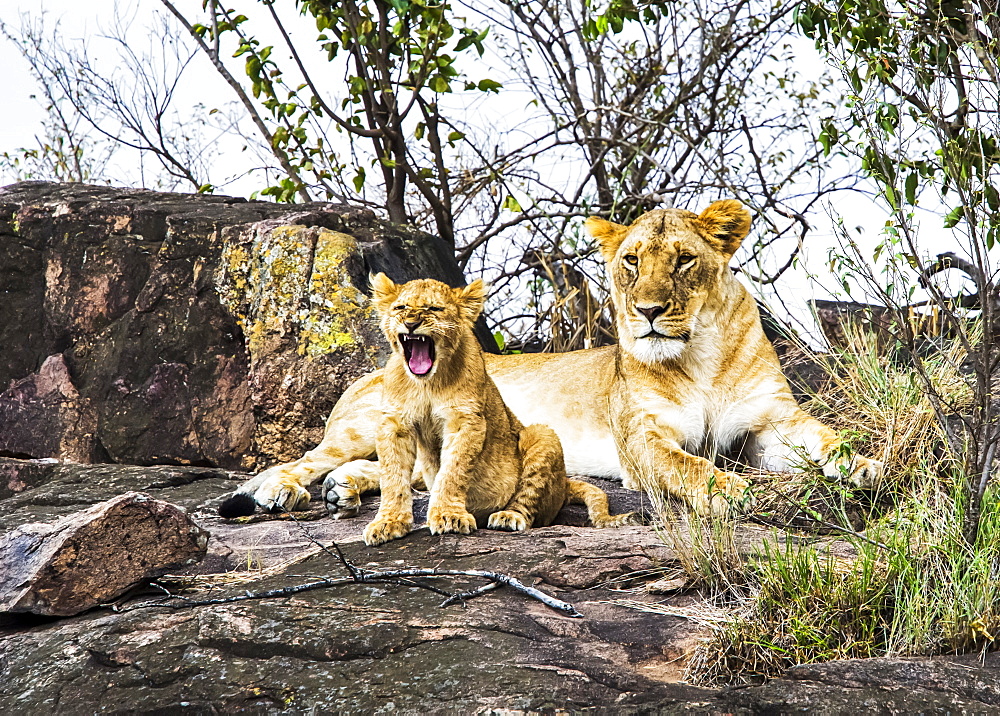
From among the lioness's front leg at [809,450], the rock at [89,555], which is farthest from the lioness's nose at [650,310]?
the rock at [89,555]

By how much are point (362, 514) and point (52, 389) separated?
3289 millimetres

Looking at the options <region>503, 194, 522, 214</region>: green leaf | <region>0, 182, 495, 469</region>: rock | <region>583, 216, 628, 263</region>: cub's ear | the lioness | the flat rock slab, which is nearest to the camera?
the flat rock slab

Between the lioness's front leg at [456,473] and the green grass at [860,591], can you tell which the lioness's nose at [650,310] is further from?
the green grass at [860,591]

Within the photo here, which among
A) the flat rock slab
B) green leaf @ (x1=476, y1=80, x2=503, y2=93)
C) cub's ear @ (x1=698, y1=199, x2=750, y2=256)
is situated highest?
green leaf @ (x1=476, y1=80, x2=503, y2=93)

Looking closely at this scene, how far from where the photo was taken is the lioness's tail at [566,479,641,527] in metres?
5.46

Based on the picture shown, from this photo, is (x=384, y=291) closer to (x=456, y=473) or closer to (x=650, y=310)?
(x=456, y=473)

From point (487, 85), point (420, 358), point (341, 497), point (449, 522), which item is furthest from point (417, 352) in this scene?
point (487, 85)

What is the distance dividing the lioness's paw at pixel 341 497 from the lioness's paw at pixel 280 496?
241mm

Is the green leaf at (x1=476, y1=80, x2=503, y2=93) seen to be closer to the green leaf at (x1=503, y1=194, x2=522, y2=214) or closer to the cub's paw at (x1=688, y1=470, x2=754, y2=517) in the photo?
the green leaf at (x1=503, y1=194, x2=522, y2=214)

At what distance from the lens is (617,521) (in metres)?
5.44

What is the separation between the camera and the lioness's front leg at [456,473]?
4723mm

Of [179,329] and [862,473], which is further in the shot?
[179,329]

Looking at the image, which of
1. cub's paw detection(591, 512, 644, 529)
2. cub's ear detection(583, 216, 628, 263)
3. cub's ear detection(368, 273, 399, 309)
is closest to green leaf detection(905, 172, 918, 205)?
cub's ear detection(583, 216, 628, 263)

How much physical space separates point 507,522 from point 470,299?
3.53ft
